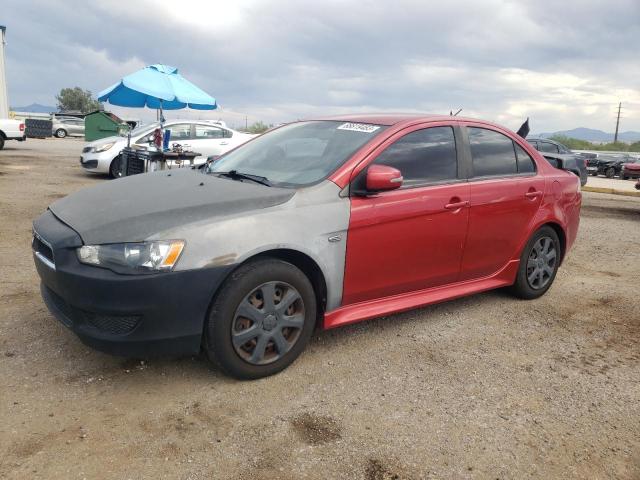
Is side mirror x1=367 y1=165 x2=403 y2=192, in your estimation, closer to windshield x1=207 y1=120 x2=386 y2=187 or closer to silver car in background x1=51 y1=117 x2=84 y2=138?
windshield x1=207 y1=120 x2=386 y2=187

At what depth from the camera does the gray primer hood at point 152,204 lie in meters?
Answer: 2.81

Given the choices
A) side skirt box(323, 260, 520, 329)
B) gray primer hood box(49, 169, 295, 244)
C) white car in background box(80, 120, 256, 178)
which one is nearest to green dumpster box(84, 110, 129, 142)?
white car in background box(80, 120, 256, 178)

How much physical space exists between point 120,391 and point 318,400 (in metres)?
1.09

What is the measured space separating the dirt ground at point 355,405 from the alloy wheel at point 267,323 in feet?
0.59

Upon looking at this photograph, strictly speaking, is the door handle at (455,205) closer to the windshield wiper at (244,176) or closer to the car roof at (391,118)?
the car roof at (391,118)

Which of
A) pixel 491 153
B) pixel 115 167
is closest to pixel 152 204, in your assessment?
pixel 491 153

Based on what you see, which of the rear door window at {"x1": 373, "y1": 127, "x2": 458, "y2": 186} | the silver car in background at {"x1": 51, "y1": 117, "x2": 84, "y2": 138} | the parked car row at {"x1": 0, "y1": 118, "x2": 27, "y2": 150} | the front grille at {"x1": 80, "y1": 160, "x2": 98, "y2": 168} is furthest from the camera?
the silver car in background at {"x1": 51, "y1": 117, "x2": 84, "y2": 138}

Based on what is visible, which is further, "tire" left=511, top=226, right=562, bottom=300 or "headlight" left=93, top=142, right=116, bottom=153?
"headlight" left=93, top=142, right=116, bottom=153

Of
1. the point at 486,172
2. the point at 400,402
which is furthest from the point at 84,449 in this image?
the point at 486,172

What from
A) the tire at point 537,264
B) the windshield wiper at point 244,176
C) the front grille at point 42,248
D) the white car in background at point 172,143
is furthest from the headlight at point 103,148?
the tire at point 537,264

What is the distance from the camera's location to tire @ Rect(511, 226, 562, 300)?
15.0 feet

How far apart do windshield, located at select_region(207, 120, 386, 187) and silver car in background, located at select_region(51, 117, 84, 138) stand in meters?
35.4

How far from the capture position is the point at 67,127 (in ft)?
116

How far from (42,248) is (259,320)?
4.42 ft
